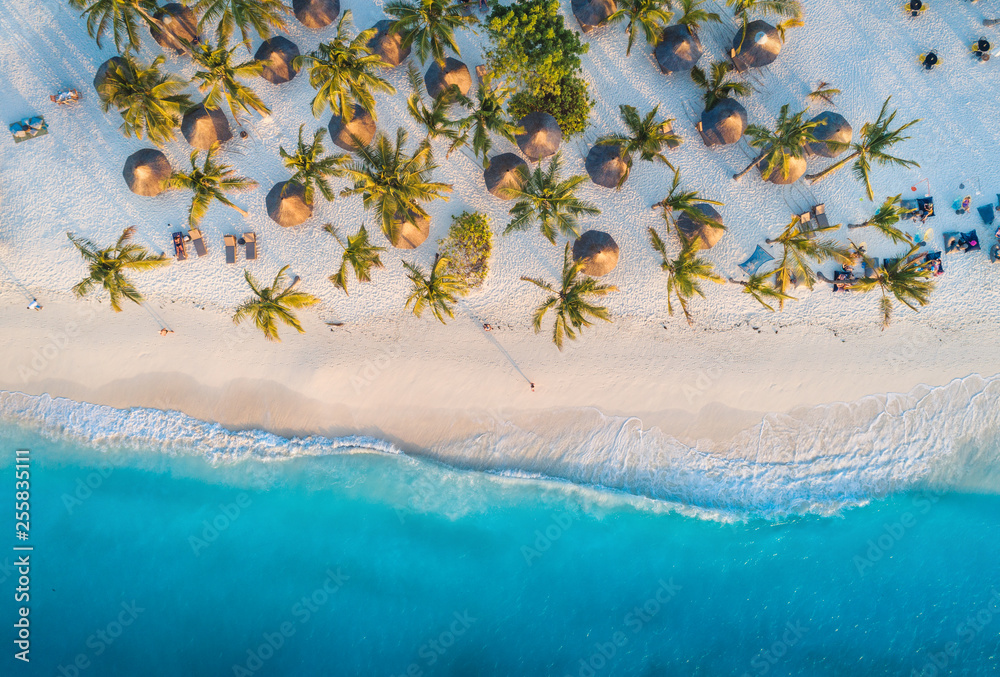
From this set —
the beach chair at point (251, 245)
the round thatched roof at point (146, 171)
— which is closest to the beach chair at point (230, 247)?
the beach chair at point (251, 245)

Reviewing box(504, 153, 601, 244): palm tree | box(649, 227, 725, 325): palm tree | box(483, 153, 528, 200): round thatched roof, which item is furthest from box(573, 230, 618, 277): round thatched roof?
box(483, 153, 528, 200): round thatched roof

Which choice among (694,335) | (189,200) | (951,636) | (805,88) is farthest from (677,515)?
(189,200)

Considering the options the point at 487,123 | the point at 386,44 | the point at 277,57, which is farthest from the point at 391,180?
the point at 277,57

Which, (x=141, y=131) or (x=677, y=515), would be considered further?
(x=677, y=515)

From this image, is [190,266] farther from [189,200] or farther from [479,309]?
[479,309]

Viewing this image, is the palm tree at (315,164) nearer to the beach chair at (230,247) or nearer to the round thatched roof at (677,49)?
the beach chair at (230,247)

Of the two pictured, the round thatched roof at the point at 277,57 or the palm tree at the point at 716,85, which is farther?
the round thatched roof at the point at 277,57
